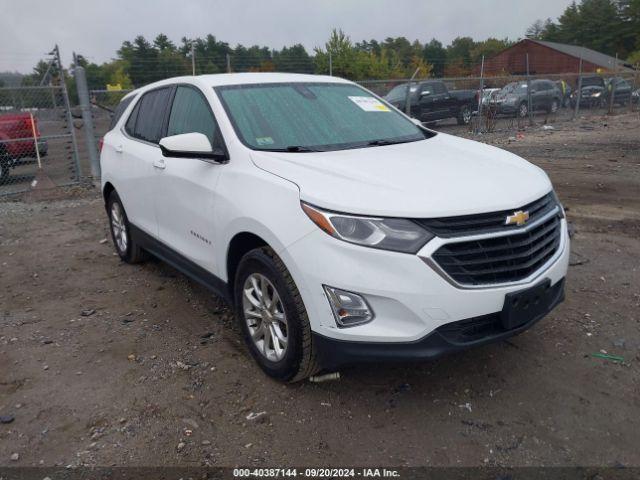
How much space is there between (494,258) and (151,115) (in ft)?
10.7

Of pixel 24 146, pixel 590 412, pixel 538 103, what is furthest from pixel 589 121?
pixel 590 412

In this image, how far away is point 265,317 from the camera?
3.11 m

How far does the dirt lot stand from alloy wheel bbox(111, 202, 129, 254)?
23.6 inches

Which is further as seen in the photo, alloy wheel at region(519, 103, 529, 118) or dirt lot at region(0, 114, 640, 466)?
alloy wheel at region(519, 103, 529, 118)

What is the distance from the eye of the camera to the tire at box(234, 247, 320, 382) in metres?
2.78

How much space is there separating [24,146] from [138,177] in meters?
7.08

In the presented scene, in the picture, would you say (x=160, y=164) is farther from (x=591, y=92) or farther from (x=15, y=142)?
(x=591, y=92)

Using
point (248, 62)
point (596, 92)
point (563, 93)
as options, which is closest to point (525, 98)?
point (563, 93)

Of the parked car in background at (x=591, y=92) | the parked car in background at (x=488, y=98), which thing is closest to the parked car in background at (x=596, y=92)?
the parked car in background at (x=591, y=92)

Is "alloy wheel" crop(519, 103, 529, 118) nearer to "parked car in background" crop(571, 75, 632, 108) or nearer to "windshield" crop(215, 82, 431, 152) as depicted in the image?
"parked car in background" crop(571, 75, 632, 108)

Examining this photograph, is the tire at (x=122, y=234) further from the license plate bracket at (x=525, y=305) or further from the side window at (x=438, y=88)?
the side window at (x=438, y=88)

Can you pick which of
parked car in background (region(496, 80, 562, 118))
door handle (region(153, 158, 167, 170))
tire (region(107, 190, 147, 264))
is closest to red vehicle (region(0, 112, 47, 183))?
tire (region(107, 190, 147, 264))

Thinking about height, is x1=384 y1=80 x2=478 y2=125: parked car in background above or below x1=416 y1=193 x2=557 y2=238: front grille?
above

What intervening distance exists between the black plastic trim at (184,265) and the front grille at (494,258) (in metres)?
1.53
